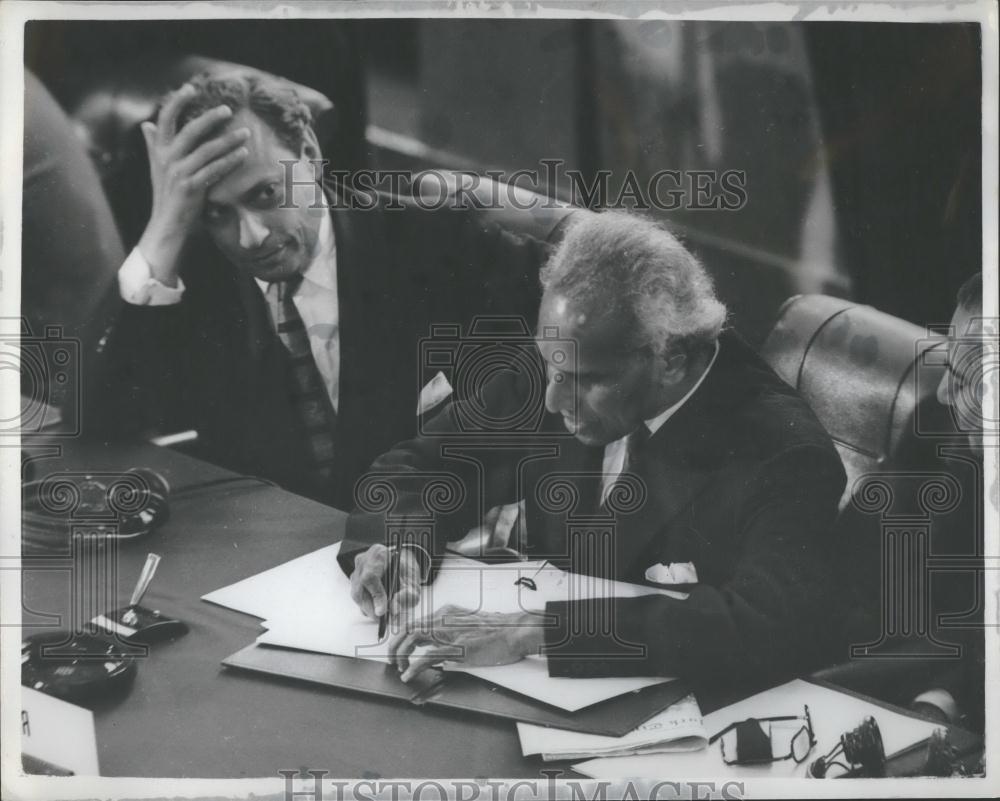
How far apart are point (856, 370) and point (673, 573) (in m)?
0.52

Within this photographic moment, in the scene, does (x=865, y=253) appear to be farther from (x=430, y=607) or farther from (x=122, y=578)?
(x=122, y=578)

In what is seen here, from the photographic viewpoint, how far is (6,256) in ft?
5.93

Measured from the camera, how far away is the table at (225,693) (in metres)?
A: 1.71

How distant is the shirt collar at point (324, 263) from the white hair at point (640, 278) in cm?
41

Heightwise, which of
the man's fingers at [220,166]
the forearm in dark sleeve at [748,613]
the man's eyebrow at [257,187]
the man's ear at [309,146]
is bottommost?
the forearm in dark sleeve at [748,613]

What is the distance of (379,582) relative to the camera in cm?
176

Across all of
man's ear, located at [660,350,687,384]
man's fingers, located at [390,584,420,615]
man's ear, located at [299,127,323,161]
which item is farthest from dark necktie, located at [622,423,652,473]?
man's ear, located at [299,127,323,161]

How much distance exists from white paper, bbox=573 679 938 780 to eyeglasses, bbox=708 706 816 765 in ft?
0.03

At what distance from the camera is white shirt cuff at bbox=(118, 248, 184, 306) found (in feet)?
5.82

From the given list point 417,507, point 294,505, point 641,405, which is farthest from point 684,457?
point 294,505

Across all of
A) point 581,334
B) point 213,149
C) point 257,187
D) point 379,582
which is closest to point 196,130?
point 213,149

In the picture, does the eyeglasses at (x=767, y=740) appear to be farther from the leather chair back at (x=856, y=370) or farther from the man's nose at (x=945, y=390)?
the man's nose at (x=945, y=390)

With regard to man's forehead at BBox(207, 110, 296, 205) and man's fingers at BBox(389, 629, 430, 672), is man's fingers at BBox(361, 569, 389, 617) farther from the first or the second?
man's forehead at BBox(207, 110, 296, 205)

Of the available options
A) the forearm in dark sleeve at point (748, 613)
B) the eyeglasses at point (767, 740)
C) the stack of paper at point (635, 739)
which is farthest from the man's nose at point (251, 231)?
the eyeglasses at point (767, 740)
